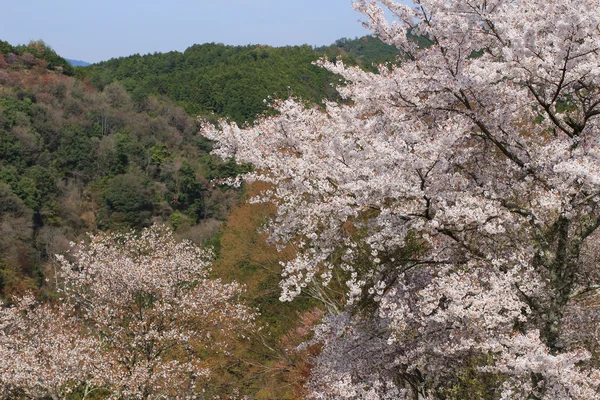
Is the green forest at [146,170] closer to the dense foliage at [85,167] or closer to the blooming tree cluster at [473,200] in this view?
the dense foliage at [85,167]

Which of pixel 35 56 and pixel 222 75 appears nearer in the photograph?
pixel 35 56

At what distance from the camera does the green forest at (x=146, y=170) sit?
17500 millimetres

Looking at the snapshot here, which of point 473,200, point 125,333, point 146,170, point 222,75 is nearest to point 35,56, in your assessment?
point 222,75

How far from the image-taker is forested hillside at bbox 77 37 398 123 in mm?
62719

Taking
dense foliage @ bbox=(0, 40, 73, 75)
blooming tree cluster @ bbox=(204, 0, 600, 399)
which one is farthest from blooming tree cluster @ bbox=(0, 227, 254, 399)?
dense foliage @ bbox=(0, 40, 73, 75)

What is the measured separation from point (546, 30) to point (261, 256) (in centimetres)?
1276

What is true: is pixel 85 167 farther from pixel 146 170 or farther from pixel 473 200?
pixel 473 200

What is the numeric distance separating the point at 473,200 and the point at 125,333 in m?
8.71

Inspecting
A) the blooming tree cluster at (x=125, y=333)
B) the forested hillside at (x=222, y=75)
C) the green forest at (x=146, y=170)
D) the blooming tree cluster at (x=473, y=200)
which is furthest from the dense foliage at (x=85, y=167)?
the blooming tree cluster at (x=473, y=200)

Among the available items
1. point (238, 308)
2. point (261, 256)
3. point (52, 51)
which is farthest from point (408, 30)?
point (52, 51)

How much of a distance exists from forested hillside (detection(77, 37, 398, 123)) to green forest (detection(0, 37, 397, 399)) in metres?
0.26

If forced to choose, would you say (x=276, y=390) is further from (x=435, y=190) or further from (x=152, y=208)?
(x=152, y=208)

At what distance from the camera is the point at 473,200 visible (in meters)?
4.97

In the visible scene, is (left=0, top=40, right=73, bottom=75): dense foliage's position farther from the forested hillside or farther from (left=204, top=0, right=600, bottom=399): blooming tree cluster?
(left=204, top=0, right=600, bottom=399): blooming tree cluster
